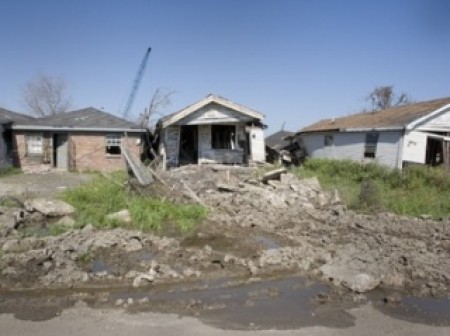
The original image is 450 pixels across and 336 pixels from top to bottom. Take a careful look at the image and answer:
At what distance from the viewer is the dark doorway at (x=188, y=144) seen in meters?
22.5

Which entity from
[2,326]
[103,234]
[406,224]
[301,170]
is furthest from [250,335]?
[301,170]

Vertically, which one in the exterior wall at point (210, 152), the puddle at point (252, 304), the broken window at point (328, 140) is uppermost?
the broken window at point (328, 140)

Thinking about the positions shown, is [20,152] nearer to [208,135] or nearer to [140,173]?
[208,135]

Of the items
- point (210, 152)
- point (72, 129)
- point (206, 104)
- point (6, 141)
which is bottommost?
point (210, 152)

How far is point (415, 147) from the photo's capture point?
19.2m

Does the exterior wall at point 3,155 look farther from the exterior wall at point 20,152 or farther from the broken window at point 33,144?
the broken window at point 33,144

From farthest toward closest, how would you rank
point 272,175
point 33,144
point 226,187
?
point 33,144 < point 272,175 < point 226,187

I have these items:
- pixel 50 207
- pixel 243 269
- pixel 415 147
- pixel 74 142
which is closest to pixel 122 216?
pixel 50 207

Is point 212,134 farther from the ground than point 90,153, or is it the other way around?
point 212,134

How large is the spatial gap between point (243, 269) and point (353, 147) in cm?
1650

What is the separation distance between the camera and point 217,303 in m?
6.08

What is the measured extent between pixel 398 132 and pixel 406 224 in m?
9.36

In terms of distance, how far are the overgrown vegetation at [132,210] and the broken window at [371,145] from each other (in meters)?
12.7

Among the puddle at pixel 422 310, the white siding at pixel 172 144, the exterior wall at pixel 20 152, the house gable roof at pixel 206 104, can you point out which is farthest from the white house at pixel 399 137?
the exterior wall at pixel 20 152
